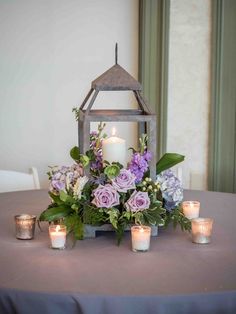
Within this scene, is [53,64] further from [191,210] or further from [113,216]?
[113,216]

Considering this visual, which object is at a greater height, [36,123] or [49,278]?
[36,123]

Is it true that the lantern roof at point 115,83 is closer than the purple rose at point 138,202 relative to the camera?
No

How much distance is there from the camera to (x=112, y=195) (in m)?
1.87

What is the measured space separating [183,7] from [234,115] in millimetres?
690

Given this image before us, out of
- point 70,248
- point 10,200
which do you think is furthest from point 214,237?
point 10,200

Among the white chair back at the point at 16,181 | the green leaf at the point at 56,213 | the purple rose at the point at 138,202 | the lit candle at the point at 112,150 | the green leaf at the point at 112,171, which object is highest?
the lit candle at the point at 112,150

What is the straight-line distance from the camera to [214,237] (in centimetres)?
200

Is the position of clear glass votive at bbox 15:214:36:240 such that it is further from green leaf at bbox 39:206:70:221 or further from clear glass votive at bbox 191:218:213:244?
clear glass votive at bbox 191:218:213:244

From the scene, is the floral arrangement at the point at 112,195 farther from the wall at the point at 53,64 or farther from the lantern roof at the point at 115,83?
the wall at the point at 53,64

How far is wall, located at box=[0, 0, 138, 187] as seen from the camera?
3664 mm

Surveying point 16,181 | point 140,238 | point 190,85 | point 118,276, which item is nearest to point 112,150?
point 140,238

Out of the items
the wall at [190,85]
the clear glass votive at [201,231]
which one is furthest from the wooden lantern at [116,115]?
the wall at [190,85]

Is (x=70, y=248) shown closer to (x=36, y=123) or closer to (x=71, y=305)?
(x=71, y=305)

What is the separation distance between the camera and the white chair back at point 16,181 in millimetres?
3164
